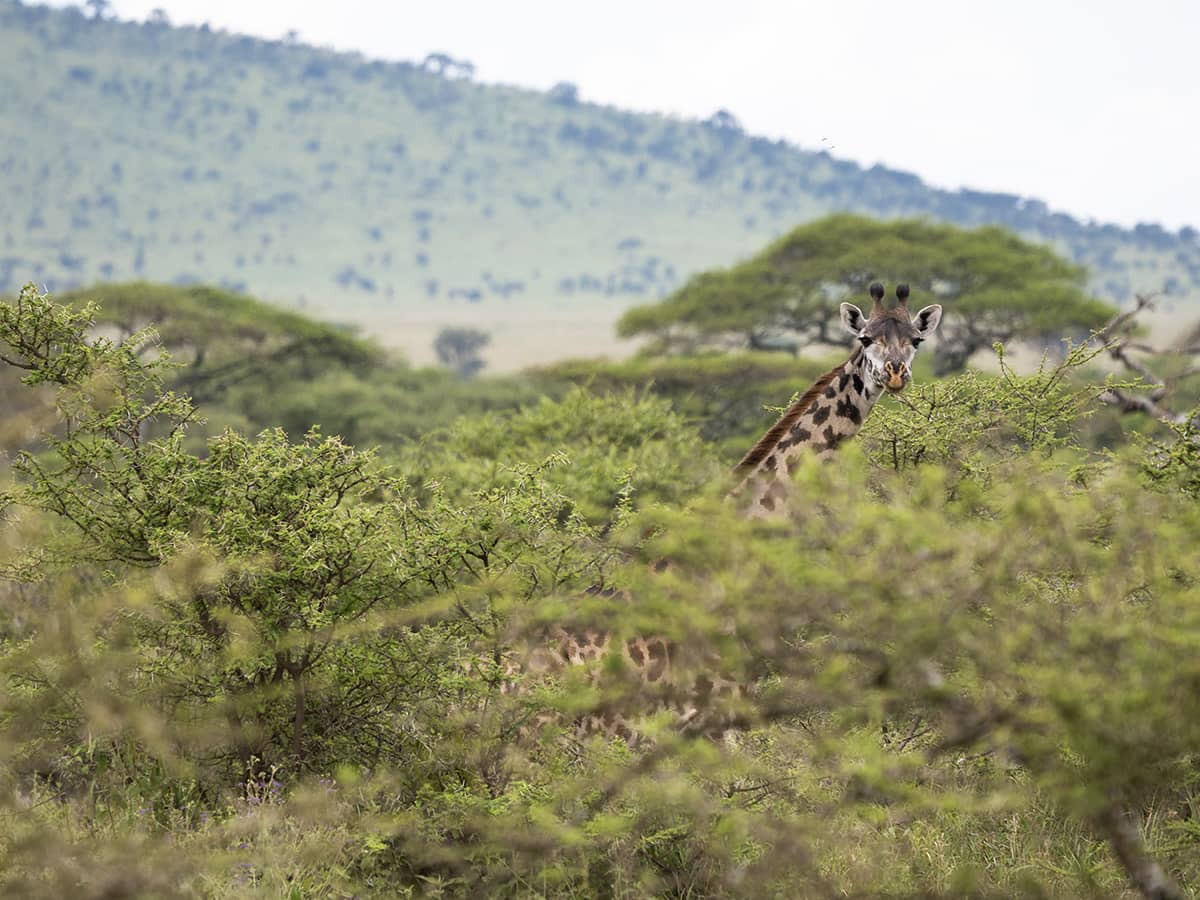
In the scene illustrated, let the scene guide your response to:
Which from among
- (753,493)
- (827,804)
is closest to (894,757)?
(827,804)

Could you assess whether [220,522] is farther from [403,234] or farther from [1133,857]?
[403,234]

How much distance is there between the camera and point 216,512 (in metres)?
6.23

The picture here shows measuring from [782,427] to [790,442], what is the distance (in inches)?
4.5

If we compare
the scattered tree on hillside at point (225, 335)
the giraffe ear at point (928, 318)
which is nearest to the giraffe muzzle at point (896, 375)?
the giraffe ear at point (928, 318)

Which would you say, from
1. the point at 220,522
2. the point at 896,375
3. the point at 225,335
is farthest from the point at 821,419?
the point at 225,335

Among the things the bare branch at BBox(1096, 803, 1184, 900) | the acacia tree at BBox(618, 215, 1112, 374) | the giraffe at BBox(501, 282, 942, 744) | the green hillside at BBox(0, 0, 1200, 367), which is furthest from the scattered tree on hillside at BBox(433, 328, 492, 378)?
the bare branch at BBox(1096, 803, 1184, 900)

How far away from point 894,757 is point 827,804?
52 cm

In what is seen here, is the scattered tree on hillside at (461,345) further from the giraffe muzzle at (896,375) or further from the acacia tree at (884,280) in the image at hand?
the giraffe muzzle at (896,375)

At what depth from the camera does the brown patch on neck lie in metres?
7.19

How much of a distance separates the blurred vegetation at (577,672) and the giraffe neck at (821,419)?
0.31m

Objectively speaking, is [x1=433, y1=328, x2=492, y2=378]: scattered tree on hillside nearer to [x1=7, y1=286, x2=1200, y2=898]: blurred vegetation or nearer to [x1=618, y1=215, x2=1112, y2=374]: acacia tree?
[x1=618, y1=215, x2=1112, y2=374]: acacia tree

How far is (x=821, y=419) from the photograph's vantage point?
24.0 feet

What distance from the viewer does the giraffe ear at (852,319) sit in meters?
7.60

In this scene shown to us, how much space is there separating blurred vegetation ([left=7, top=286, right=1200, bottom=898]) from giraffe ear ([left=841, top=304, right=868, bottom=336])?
0.66 meters
